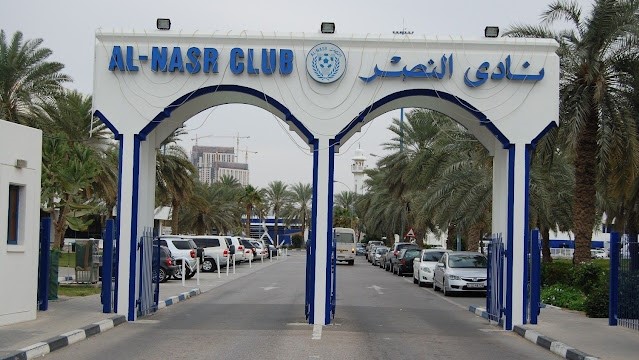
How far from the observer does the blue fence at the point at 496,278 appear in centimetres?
1872

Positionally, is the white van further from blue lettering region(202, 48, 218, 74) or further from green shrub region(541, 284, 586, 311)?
blue lettering region(202, 48, 218, 74)

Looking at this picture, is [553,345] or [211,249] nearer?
[553,345]

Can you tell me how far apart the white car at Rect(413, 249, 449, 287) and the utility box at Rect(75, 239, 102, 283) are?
13.4 m

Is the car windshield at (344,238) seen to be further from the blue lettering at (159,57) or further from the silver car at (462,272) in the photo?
the blue lettering at (159,57)

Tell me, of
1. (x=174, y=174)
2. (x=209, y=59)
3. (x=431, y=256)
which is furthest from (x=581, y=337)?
(x=174, y=174)

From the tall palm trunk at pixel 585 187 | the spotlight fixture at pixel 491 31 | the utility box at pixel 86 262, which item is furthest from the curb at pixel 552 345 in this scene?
the utility box at pixel 86 262

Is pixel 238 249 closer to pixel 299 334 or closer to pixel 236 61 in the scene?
pixel 236 61

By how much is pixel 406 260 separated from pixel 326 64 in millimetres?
26202

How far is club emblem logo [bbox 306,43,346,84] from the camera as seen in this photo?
59.7 ft

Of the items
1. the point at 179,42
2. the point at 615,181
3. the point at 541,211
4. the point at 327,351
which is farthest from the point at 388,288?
the point at 327,351

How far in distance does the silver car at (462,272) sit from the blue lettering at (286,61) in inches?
496

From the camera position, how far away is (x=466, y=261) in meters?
28.9

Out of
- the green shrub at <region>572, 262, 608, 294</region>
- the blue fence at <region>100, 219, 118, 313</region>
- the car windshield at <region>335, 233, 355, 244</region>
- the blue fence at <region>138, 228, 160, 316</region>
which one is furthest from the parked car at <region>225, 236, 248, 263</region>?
the blue fence at <region>100, 219, 118, 313</region>

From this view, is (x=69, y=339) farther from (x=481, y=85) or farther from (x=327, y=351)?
(x=481, y=85)
